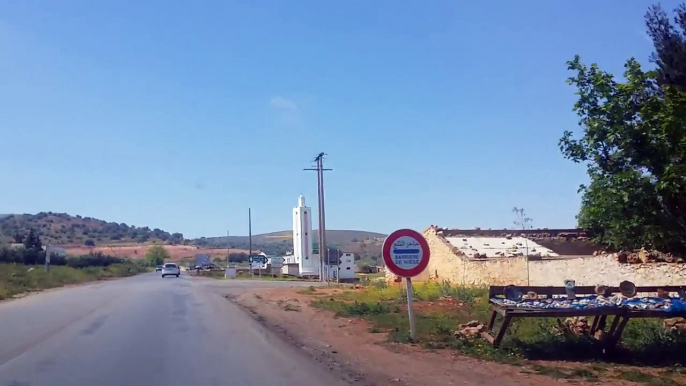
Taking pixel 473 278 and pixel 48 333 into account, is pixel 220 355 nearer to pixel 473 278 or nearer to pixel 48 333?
pixel 48 333

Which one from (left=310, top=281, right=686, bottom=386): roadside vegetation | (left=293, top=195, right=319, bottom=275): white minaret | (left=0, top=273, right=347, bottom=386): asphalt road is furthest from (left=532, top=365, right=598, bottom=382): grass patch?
(left=293, top=195, right=319, bottom=275): white minaret

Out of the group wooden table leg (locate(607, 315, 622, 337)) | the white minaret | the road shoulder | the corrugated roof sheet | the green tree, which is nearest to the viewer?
the road shoulder

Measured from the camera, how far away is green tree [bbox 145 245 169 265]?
162512 millimetres

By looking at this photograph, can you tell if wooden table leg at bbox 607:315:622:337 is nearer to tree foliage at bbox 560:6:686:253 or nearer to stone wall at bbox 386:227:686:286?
tree foliage at bbox 560:6:686:253

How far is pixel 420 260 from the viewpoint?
1509 cm

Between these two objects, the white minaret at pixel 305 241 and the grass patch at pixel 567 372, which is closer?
the grass patch at pixel 567 372

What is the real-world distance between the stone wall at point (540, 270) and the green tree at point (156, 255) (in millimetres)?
125909

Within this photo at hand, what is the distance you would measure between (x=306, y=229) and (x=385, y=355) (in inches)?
2695

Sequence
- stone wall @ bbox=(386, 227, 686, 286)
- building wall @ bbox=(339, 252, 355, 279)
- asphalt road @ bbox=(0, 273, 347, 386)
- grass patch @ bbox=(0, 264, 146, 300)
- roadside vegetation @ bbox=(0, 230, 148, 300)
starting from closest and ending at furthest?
asphalt road @ bbox=(0, 273, 347, 386) < stone wall @ bbox=(386, 227, 686, 286) < grass patch @ bbox=(0, 264, 146, 300) < roadside vegetation @ bbox=(0, 230, 148, 300) < building wall @ bbox=(339, 252, 355, 279)

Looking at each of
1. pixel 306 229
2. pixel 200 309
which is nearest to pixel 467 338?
pixel 200 309

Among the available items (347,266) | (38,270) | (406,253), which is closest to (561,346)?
(406,253)

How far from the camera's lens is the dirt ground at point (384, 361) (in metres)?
11.0

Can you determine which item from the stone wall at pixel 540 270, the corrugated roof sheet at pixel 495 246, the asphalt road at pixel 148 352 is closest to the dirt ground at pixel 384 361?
the asphalt road at pixel 148 352

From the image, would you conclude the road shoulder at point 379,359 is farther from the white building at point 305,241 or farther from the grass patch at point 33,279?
the white building at point 305,241
